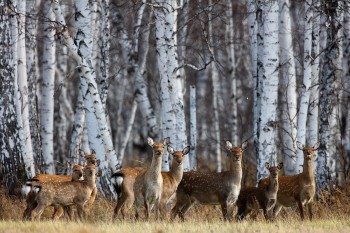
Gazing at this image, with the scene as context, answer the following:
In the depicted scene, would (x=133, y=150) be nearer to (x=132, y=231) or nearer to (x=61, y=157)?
(x=61, y=157)

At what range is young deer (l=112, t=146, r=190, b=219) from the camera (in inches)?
589

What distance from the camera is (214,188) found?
15125 mm

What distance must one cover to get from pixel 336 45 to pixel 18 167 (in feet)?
21.4

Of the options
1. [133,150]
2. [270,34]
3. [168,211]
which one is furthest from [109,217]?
[133,150]

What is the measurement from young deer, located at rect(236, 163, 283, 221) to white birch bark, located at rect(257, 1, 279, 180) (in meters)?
0.77

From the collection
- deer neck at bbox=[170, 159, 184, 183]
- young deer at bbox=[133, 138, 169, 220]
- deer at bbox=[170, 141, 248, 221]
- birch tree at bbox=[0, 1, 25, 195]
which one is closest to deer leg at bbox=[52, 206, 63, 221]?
young deer at bbox=[133, 138, 169, 220]

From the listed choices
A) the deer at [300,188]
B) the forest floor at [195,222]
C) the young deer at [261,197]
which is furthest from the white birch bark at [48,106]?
the deer at [300,188]

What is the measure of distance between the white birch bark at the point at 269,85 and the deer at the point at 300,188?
0.69 metres

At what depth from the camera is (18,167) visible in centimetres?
1748

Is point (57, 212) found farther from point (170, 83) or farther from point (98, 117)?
point (170, 83)

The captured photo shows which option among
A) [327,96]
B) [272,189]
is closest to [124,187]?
[272,189]

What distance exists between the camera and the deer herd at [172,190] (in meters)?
14.5

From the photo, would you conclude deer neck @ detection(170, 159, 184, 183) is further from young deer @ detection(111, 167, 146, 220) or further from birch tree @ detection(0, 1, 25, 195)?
birch tree @ detection(0, 1, 25, 195)

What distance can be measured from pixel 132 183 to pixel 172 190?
680mm
